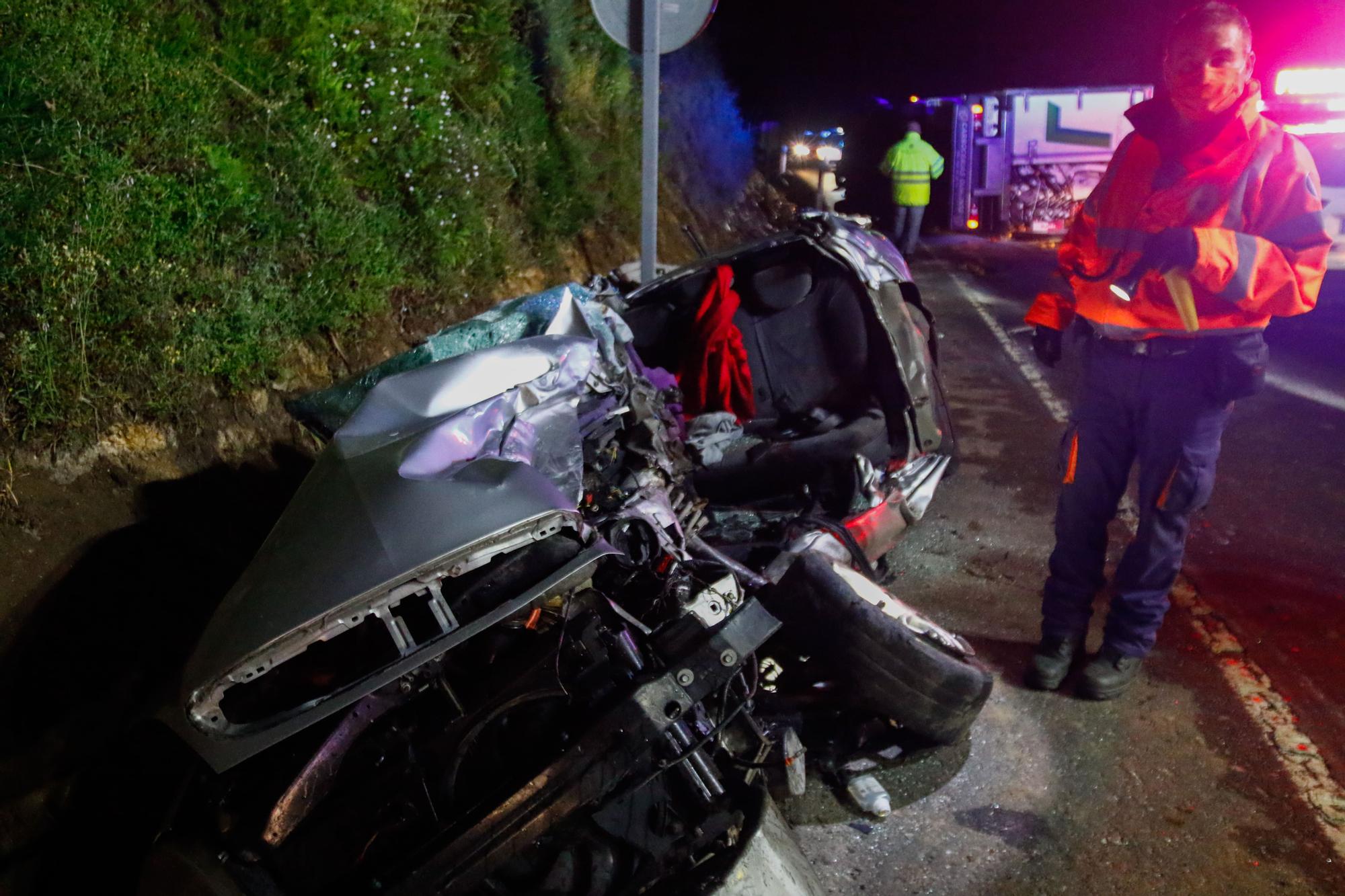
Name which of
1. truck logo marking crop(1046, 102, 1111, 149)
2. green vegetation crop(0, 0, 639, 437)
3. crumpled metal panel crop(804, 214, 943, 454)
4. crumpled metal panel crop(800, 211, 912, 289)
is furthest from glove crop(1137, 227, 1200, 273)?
truck logo marking crop(1046, 102, 1111, 149)

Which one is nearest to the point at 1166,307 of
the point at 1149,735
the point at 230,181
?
the point at 1149,735

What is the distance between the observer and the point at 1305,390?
6203mm

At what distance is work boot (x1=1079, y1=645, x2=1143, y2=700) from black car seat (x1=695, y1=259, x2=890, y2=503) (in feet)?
4.13

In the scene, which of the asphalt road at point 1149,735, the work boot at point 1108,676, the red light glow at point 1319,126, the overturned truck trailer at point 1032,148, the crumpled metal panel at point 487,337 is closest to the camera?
the asphalt road at point 1149,735

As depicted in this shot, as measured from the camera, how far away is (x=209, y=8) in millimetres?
4555

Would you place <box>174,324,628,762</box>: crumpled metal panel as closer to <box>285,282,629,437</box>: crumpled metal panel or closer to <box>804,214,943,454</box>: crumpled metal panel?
<box>285,282,629,437</box>: crumpled metal panel

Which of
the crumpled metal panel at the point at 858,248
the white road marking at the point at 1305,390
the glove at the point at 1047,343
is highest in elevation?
the crumpled metal panel at the point at 858,248

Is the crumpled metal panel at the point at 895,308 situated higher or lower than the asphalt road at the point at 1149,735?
higher

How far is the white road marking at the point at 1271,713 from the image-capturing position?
2562 mm

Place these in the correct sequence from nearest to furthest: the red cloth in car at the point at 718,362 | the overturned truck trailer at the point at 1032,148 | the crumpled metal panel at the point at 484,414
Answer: the crumpled metal panel at the point at 484,414 < the red cloth in car at the point at 718,362 < the overturned truck trailer at the point at 1032,148

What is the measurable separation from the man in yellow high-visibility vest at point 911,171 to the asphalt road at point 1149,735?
23.6ft

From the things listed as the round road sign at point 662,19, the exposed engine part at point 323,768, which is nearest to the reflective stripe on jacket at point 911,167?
the round road sign at point 662,19

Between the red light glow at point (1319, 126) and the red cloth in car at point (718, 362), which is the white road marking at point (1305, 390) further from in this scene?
the red cloth in car at point (718, 362)

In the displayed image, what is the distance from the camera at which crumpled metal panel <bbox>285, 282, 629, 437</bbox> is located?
113 inches
